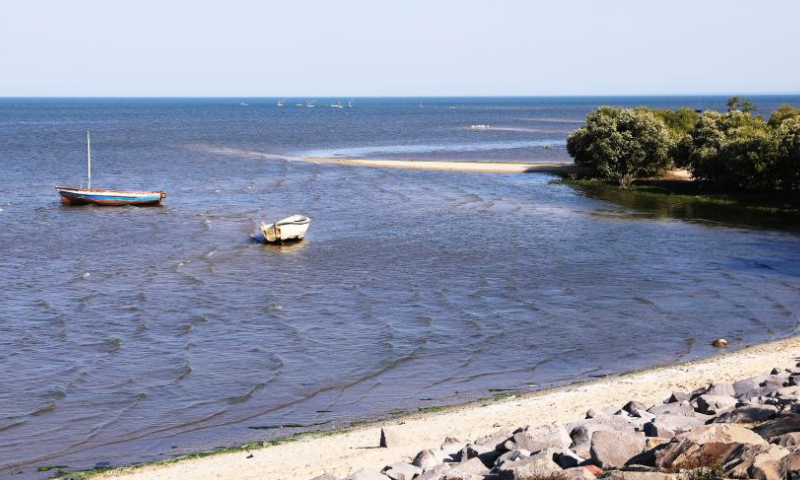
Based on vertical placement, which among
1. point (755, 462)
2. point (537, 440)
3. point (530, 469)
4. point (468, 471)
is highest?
point (755, 462)

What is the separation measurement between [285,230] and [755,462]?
38.2m

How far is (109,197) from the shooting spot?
63.8 meters

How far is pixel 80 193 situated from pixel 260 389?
43.4 m

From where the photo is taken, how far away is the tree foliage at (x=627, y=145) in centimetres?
7344

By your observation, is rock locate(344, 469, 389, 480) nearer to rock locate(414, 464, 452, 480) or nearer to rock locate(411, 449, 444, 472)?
rock locate(414, 464, 452, 480)

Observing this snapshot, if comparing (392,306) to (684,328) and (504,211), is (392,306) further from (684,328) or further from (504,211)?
(504,211)

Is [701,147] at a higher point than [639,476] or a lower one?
higher

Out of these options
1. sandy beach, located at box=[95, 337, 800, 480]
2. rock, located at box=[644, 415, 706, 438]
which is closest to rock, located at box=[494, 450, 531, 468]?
rock, located at box=[644, 415, 706, 438]

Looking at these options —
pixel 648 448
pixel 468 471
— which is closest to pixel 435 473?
pixel 468 471

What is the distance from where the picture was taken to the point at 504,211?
6269cm

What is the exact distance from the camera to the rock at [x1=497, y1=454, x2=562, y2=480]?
41.3 ft

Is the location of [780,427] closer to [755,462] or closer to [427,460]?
[755,462]

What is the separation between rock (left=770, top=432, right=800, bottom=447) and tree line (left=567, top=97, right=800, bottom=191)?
5021 cm

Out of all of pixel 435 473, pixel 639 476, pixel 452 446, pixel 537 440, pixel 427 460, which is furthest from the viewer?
pixel 452 446
